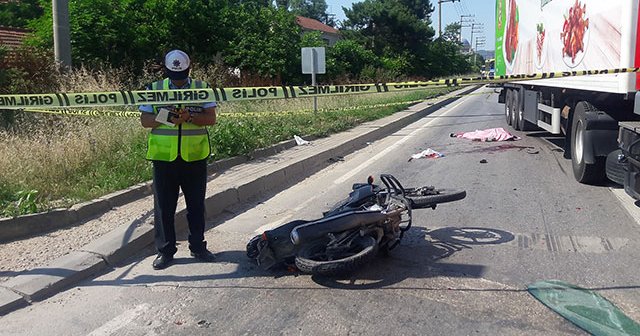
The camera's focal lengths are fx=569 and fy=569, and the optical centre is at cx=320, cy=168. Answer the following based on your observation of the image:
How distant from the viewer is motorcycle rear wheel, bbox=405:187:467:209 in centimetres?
524

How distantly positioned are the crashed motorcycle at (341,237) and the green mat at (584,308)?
1.18 m

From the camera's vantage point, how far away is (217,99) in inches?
182

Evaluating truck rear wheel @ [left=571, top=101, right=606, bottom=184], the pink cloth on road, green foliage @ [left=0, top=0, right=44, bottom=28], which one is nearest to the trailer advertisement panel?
truck rear wheel @ [left=571, top=101, right=606, bottom=184]

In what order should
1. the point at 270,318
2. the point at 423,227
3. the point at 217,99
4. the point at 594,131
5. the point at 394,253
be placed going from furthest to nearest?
the point at 594,131
the point at 423,227
the point at 394,253
the point at 217,99
the point at 270,318

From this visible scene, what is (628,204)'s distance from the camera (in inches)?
261

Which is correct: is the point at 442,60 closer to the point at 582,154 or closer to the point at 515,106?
the point at 515,106

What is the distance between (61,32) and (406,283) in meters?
10.4

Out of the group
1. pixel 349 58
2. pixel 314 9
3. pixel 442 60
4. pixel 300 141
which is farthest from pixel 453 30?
pixel 300 141

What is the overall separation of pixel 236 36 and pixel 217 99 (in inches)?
867

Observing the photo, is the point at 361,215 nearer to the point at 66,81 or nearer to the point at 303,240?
the point at 303,240

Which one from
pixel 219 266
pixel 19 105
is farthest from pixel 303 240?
pixel 19 105

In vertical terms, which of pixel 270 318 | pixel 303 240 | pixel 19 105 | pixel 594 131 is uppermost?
pixel 19 105

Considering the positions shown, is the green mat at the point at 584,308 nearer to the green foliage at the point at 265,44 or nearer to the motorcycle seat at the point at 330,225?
the motorcycle seat at the point at 330,225

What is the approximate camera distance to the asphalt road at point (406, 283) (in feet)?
12.2
